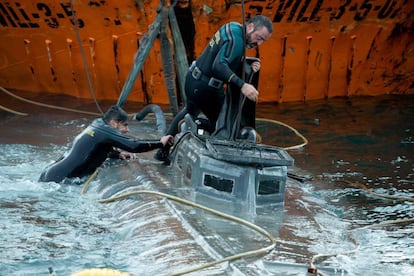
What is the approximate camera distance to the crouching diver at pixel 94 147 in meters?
8.34

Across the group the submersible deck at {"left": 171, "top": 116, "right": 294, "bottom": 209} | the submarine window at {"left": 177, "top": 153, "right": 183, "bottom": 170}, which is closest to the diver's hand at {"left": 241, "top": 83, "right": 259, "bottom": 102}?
the submersible deck at {"left": 171, "top": 116, "right": 294, "bottom": 209}

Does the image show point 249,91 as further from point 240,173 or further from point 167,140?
point 167,140

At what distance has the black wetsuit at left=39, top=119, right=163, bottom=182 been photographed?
834 cm

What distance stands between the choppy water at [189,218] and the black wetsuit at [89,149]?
17cm

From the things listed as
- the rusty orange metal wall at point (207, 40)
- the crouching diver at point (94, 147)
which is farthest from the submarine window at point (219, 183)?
the rusty orange metal wall at point (207, 40)

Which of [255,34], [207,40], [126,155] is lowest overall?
[126,155]

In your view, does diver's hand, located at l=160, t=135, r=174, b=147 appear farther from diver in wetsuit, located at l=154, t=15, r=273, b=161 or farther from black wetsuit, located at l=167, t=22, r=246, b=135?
black wetsuit, located at l=167, t=22, r=246, b=135

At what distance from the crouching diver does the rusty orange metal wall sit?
507 centimetres

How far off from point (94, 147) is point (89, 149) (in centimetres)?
7

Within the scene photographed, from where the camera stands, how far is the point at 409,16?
47.2 feet

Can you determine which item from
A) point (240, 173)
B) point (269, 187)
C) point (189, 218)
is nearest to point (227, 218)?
point (189, 218)

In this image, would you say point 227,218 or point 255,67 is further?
point 255,67

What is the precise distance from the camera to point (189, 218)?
651cm

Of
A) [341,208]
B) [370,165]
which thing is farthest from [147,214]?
[370,165]
